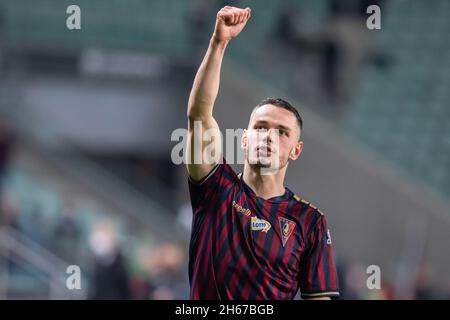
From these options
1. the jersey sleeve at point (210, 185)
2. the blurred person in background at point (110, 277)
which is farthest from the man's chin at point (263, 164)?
the blurred person in background at point (110, 277)

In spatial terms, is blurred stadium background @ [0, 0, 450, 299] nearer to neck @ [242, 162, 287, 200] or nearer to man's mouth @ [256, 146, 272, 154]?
neck @ [242, 162, 287, 200]

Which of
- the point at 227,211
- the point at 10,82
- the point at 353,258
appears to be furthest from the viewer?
the point at 10,82

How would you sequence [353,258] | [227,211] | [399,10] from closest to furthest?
[227,211]
[353,258]
[399,10]

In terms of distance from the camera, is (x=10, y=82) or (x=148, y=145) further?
(x=148, y=145)

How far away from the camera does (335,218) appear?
16.0 meters

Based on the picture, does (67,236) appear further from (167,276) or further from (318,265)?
(318,265)

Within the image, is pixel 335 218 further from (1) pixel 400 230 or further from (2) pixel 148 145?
(2) pixel 148 145

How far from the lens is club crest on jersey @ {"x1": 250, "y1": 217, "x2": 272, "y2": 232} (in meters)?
4.19

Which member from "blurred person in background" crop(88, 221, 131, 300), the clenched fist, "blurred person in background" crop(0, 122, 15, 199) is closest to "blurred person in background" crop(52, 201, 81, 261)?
"blurred person in background" crop(88, 221, 131, 300)

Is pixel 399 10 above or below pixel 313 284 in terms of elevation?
above

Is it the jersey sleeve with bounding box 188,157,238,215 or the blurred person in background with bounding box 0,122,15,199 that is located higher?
the blurred person in background with bounding box 0,122,15,199

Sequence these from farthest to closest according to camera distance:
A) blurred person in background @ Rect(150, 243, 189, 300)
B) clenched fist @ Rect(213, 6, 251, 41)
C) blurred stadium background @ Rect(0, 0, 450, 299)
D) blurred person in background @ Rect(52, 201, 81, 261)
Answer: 1. blurred stadium background @ Rect(0, 0, 450, 299)
2. blurred person in background @ Rect(52, 201, 81, 261)
3. blurred person in background @ Rect(150, 243, 189, 300)
4. clenched fist @ Rect(213, 6, 251, 41)
